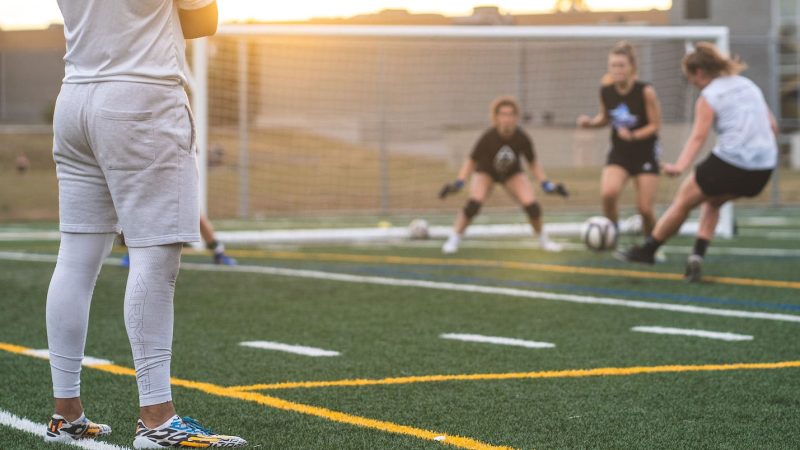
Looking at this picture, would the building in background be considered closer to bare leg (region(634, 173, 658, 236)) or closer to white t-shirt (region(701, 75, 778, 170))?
bare leg (region(634, 173, 658, 236))

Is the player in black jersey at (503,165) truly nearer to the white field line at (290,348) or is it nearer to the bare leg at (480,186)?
the bare leg at (480,186)

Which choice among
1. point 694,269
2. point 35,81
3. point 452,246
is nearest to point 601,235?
point 694,269

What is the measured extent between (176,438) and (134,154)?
2.98 feet

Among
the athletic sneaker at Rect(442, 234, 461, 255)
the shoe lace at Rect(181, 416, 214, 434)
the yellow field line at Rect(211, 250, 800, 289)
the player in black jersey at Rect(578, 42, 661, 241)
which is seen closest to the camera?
the shoe lace at Rect(181, 416, 214, 434)

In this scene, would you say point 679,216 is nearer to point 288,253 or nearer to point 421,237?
point 288,253

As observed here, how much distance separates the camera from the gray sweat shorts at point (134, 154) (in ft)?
13.3

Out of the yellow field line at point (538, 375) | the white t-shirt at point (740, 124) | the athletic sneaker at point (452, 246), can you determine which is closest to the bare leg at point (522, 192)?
the athletic sneaker at point (452, 246)

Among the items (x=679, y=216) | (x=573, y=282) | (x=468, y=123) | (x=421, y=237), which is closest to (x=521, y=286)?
(x=573, y=282)

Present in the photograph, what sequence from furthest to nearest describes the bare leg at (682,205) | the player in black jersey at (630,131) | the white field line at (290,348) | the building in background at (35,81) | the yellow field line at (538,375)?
the building in background at (35,81) → the player in black jersey at (630,131) → the bare leg at (682,205) → the white field line at (290,348) → the yellow field line at (538,375)

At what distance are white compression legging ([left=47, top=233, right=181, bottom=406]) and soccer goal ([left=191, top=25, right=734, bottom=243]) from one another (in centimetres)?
1077

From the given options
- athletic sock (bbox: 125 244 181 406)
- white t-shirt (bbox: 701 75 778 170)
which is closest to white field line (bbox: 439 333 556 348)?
athletic sock (bbox: 125 244 181 406)

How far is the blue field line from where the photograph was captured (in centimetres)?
848

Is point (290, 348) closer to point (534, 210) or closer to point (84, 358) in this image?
point (84, 358)

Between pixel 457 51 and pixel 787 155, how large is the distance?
10.8 meters
